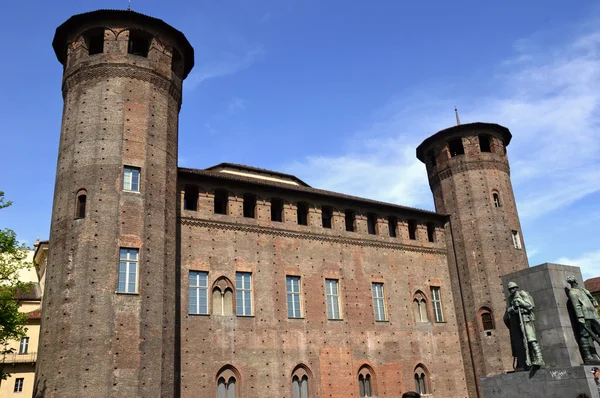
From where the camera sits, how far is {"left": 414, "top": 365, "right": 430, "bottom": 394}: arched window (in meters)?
23.9

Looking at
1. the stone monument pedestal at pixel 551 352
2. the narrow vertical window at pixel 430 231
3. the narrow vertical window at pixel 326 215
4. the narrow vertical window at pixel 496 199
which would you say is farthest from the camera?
the narrow vertical window at pixel 430 231

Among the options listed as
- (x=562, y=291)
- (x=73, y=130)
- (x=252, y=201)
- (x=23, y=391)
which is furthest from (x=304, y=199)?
(x=23, y=391)

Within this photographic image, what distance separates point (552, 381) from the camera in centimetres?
1113

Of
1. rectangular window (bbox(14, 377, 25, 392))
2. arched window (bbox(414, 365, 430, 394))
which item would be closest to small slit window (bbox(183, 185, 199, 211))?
arched window (bbox(414, 365, 430, 394))

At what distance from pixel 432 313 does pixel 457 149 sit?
31.9 feet

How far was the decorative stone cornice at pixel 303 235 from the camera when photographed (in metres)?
21.0

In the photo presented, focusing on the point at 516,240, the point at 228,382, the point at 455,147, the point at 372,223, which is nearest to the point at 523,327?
the point at 228,382

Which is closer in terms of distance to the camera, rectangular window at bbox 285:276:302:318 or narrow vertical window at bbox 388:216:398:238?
rectangular window at bbox 285:276:302:318

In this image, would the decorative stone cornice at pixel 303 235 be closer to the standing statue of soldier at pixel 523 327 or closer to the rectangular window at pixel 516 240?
the rectangular window at pixel 516 240

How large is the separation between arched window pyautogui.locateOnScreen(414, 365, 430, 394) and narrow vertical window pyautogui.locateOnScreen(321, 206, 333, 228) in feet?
25.8

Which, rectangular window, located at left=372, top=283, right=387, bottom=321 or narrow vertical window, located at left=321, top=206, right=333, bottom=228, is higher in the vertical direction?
narrow vertical window, located at left=321, top=206, right=333, bottom=228

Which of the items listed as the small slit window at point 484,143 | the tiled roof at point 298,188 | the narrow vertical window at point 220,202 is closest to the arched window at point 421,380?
Result: the tiled roof at point 298,188

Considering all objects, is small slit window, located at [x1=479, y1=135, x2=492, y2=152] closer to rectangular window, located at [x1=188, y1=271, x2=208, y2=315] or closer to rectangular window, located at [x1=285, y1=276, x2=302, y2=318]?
Answer: rectangular window, located at [x1=285, y1=276, x2=302, y2=318]

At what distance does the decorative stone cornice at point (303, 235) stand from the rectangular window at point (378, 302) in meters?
2.03
